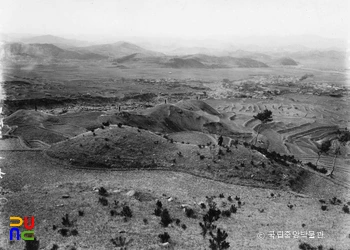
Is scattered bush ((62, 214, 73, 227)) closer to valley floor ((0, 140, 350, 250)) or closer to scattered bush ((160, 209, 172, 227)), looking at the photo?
valley floor ((0, 140, 350, 250))

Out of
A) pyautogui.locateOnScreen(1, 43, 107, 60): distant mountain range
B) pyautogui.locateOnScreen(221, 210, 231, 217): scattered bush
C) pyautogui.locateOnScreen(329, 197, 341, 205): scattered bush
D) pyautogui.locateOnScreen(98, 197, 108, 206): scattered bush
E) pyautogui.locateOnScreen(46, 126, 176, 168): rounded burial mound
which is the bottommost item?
pyautogui.locateOnScreen(329, 197, 341, 205): scattered bush

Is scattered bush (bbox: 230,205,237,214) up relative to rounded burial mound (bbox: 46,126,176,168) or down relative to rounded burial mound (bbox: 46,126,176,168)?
down

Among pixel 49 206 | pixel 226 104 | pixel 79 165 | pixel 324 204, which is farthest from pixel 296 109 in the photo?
pixel 49 206

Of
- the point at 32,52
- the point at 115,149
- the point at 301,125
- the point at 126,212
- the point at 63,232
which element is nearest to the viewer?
the point at 63,232

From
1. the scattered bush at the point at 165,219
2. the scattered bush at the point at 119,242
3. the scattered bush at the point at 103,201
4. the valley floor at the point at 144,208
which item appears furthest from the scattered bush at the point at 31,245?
the scattered bush at the point at 165,219

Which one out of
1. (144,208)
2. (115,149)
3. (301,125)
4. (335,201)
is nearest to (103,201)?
(144,208)

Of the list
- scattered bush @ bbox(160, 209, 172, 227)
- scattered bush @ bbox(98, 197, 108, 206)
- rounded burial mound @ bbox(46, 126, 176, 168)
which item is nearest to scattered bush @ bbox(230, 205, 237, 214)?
scattered bush @ bbox(160, 209, 172, 227)

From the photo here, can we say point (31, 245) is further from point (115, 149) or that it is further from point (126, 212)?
point (115, 149)

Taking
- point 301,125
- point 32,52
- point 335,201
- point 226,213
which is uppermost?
point 32,52

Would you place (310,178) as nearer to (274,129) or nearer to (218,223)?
(218,223)

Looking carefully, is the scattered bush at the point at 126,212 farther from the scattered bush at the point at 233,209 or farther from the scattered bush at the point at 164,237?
the scattered bush at the point at 233,209

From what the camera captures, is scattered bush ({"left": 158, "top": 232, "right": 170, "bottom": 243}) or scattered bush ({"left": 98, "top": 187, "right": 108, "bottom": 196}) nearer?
scattered bush ({"left": 158, "top": 232, "right": 170, "bottom": 243})
